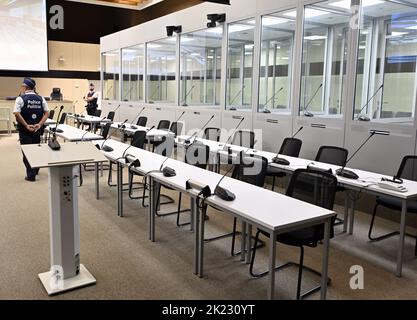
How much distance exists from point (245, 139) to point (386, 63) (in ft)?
7.51

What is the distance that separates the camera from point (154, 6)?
1431 cm

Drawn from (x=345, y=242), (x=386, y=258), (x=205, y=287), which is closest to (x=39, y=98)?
(x=205, y=287)

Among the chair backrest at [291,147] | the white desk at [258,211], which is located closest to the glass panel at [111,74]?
the chair backrest at [291,147]

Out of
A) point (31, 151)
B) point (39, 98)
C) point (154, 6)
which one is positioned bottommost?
point (31, 151)

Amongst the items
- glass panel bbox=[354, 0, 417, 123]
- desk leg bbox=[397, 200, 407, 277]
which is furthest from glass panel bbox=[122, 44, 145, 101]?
desk leg bbox=[397, 200, 407, 277]

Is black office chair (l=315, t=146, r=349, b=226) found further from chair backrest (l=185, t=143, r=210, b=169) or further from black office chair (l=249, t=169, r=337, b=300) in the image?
black office chair (l=249, t=169, r=337, b=300)

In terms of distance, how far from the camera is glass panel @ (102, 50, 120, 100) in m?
12.2

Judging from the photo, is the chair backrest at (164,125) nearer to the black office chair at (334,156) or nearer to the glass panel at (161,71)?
the glass panel at (161,71)

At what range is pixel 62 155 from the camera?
282 cm

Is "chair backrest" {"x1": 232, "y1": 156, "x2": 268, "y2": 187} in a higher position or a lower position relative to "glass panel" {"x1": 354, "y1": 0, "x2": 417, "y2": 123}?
lower

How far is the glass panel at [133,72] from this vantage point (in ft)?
35.4

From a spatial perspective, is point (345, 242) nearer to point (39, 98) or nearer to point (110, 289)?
point (110, 289)

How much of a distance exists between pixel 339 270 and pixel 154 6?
43.2 ft

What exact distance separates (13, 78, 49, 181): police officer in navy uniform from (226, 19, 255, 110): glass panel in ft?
10.7
